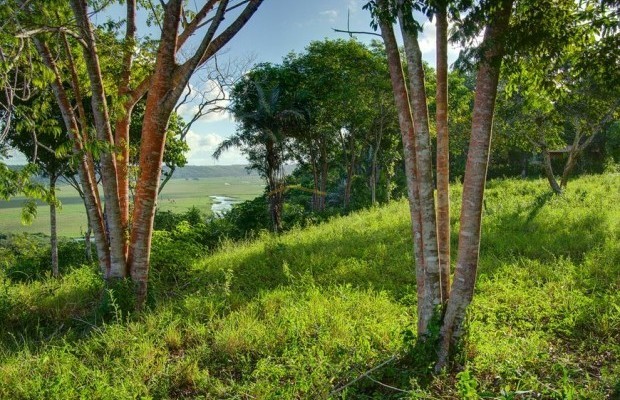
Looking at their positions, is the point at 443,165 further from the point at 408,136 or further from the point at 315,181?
the point at 315,181

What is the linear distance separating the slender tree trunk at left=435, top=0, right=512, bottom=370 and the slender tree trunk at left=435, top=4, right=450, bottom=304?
12.6 inches

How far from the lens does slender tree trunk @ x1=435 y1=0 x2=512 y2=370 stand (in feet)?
11.6

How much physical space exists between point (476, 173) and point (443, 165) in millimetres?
526

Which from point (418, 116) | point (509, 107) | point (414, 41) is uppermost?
point (509, 107)

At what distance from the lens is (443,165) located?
4168mm

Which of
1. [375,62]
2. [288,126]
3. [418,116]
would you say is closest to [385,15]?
[418,116]

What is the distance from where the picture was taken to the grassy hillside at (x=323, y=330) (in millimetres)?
3785

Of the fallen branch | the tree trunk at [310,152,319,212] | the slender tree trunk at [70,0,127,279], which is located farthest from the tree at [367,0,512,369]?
the tree trunk at [310,152,319,212]

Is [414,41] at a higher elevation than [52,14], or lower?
lower

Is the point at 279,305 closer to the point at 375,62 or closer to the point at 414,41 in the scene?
the point at 414,41

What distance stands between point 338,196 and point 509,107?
1600 centimetres

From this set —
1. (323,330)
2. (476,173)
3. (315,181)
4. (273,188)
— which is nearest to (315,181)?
(315,181)

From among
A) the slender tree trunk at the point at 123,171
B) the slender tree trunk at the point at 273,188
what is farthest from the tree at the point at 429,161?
the slender tree trunk at the point at 273,188

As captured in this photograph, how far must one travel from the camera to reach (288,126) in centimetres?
1970
